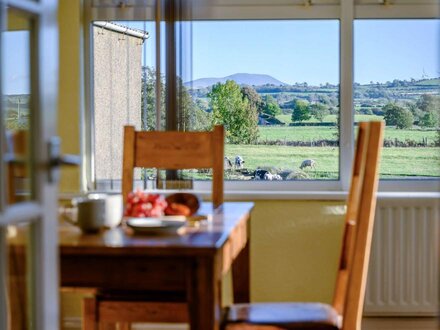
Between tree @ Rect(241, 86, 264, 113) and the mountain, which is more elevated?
the mountain

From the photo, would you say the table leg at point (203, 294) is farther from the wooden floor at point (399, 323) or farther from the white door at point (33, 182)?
the wooden floor at point (399, 323)

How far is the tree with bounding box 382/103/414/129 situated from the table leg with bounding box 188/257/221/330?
7.80 ft

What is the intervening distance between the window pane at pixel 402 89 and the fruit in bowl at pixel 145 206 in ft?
6.33

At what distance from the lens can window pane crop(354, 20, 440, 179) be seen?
4.20m

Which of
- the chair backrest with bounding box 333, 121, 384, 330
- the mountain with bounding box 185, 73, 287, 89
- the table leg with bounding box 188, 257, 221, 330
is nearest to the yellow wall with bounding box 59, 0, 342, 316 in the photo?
the mountain with bounding box 185, 73, 287, 89

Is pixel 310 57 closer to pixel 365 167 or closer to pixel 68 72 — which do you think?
pixel 68 72

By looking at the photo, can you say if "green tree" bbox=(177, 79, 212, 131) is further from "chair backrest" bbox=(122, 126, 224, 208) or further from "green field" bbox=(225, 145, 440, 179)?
"chair backrest" bbox=(122, 126, 224, 208)

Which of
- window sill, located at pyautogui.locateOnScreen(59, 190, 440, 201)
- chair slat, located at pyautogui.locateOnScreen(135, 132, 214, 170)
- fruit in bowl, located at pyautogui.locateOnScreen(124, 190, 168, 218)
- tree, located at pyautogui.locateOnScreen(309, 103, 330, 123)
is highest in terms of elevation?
tree, located at pyautogui.locateOnScreen(309, 103, 330, 123)

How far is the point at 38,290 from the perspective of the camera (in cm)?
181

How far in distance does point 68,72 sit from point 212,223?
1876 millimetres

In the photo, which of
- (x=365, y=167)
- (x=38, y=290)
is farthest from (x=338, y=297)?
(x=38, y=290)

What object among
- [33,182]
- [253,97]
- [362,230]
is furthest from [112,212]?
[253,97]

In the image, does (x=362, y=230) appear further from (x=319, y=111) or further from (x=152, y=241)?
(x=319, y=111)

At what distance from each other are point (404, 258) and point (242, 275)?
1.20m
